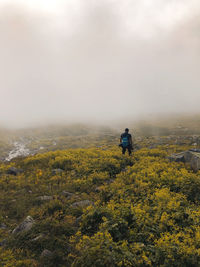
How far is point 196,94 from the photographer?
168000 mm

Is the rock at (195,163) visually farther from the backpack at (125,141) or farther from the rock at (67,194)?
the rock at (67,194)

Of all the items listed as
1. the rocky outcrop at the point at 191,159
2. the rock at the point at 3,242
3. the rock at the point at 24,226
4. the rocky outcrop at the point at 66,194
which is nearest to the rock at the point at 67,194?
the rocky outcrop at the point at 66,194

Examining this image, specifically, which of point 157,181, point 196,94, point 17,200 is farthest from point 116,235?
point 196,94

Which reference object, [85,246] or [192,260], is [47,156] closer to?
[85,246]

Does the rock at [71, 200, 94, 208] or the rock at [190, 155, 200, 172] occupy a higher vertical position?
the rock at [190, 155, 200, 172]

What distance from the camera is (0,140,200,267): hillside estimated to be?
665 centimetres

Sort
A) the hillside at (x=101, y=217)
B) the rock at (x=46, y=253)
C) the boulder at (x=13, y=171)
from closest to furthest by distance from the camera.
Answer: the hillside at (x=101, y=217)
the rock at (x=46, y=253)
the boulder at (x=13, y=171)

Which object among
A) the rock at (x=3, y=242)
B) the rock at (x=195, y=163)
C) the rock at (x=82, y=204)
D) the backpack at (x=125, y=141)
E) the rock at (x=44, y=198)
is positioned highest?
the backpack at (x=125, y=141)

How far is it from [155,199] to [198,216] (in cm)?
208

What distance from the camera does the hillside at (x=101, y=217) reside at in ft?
21.8

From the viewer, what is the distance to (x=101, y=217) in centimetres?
900

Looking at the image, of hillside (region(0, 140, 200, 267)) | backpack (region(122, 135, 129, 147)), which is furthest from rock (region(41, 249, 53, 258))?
backpack (region(122, 135, 129, 147))

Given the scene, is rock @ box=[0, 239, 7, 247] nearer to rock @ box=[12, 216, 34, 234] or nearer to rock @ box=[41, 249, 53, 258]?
rock @ box=[12, 216, 34, 234]

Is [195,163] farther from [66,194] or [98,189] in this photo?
[66,194]
